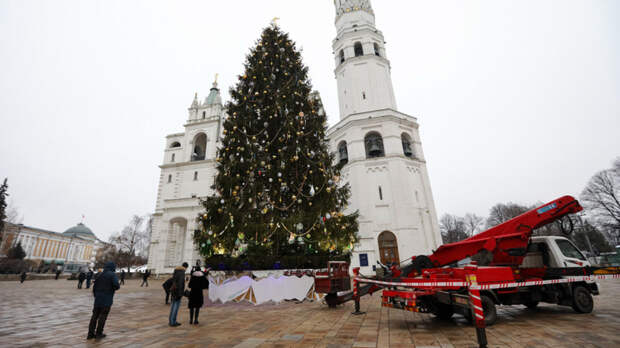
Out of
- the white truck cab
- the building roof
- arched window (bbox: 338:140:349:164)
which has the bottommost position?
the white truck cab

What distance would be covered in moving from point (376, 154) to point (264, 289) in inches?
617

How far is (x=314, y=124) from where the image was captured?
11023 millimetres

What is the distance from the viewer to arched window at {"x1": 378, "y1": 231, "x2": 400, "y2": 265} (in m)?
18.8

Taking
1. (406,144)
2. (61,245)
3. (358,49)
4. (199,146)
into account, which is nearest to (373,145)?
(406,144)

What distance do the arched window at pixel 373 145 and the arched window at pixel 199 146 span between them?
2109 centimetres

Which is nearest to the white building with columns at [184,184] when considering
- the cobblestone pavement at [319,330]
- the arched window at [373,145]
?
the arched window at [373,145]

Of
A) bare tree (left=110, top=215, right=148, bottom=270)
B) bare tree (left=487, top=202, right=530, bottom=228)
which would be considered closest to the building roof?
bare tree (left=110, top=215, right=148, bottom=270)

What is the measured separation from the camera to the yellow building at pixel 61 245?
211ft

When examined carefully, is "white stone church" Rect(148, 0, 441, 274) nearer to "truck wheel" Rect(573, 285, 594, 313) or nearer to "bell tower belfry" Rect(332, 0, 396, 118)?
"bell tower belfry" Rect(332, 0, 396, 118)

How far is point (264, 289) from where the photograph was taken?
912cm

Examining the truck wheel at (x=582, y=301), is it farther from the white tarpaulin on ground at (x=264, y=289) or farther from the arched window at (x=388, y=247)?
the arched window at (x=388, y=247)

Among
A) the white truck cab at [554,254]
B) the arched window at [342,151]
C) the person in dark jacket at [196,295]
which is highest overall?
the arched window at [342,151]

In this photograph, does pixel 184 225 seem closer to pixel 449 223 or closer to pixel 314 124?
pixel 314 124

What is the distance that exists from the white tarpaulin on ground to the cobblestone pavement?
1521mm
